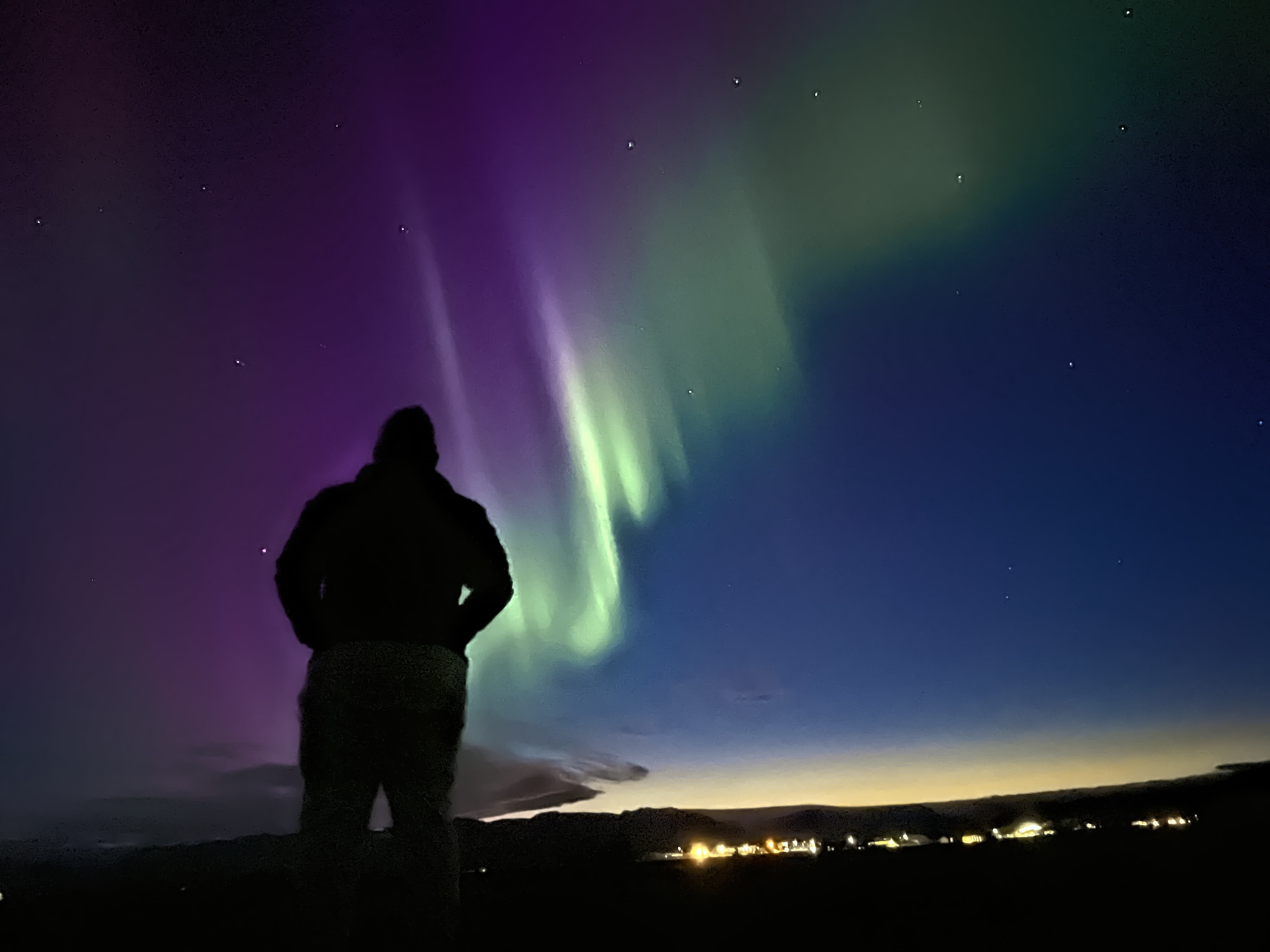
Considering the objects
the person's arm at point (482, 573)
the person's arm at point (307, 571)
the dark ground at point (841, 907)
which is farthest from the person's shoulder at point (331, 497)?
the dark ground at point (841, 907)

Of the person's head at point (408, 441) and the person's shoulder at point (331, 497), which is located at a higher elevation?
the person's head at point (408, 441)

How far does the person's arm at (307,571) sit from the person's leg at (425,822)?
0.51 meters

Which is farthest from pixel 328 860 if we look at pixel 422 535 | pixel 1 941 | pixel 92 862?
pixel 92 862

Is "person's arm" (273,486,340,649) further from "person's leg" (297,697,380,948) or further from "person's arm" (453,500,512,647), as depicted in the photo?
"person's arm" (453,500,512,647)

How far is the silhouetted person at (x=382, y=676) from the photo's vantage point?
88.9 inches

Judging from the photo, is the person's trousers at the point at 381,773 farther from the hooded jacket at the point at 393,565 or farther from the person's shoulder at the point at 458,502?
the person's shoulder at the point at 458,502

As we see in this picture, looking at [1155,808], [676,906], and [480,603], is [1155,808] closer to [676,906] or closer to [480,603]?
[676,906]

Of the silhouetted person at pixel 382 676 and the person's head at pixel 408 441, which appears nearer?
the silhouetted person at pixel 382 676

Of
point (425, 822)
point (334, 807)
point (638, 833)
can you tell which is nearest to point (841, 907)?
point (425, 822)

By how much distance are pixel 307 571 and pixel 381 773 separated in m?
0.81

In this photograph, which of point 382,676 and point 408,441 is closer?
point 382,676

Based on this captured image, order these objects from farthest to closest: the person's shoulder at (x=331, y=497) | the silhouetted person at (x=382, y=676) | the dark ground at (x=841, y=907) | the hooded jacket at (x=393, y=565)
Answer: the person's shoulder at (x=331, y=497) → the hooded jacket at (x=393, y=565) → the silhouetted person at (x=382, y=676) → the dark ground at (x=841, y=907)

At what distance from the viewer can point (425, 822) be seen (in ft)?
7.75

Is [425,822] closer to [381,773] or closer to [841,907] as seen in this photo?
[381,773]
